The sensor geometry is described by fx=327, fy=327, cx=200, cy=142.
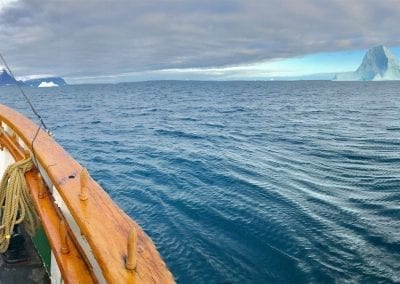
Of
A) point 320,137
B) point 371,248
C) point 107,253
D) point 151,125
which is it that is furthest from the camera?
point 151,125

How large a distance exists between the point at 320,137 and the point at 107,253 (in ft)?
58.0

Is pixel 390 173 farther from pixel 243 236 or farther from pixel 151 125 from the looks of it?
pixel 151 125

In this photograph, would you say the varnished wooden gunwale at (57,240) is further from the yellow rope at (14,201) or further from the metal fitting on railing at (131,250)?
the metal fitting on railing at (131,250)

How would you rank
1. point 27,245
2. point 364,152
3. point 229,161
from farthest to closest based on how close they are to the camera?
point 364,152, point 229,161, point 27,245

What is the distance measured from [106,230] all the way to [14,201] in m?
1.77

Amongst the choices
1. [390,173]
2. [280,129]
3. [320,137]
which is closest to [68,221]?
[390,173]

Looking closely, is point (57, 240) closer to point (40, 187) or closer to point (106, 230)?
point (106, 230)

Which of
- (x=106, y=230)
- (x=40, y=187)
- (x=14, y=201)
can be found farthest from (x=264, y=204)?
(x=106, y=230)

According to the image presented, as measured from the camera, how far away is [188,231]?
7.16 meters

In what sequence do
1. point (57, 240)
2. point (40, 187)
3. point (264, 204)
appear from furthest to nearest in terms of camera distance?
point (264, 204) < point (40, 187) < point (57, 240)

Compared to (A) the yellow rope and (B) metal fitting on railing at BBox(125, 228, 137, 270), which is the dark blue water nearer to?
(A) the yellow rope

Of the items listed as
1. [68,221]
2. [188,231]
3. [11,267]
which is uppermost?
[68,221]

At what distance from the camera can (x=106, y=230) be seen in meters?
2.24

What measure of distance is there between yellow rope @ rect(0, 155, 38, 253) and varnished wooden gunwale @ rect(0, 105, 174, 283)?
330 millimetres
